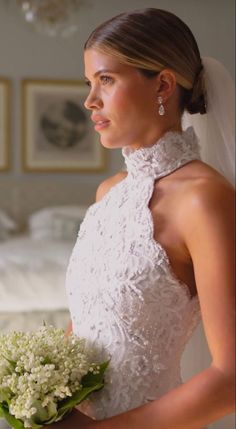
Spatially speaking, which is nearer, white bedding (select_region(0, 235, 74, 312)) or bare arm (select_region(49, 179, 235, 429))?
bare arm (select_region(49, 179, 235, 429))

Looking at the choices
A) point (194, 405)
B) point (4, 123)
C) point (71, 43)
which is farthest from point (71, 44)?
point (194, 405)

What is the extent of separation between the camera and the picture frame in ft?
20.7

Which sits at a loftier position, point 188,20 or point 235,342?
point 188,20

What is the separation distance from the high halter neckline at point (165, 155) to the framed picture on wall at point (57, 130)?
493cm

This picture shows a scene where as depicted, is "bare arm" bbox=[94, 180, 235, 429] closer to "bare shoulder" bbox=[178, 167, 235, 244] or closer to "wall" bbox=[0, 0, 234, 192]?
"bare shoulder" bbox=[178, 167, 235, 244]

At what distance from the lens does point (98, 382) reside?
1.46 metres

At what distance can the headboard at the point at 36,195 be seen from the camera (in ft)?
20.9

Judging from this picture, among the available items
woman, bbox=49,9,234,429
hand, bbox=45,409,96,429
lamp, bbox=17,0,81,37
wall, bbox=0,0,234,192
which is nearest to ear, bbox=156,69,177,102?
woman, bbox=49,9,234,429

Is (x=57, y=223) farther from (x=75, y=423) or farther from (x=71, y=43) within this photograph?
(x=75, y=423)

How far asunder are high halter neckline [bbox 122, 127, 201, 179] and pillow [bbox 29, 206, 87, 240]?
4.01m

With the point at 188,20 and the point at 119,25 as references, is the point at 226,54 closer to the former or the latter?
the point at 188,20

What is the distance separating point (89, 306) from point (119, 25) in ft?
1.82

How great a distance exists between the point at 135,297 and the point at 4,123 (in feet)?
16.6

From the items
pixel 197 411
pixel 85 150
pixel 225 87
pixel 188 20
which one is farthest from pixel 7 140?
pixel 197 411
